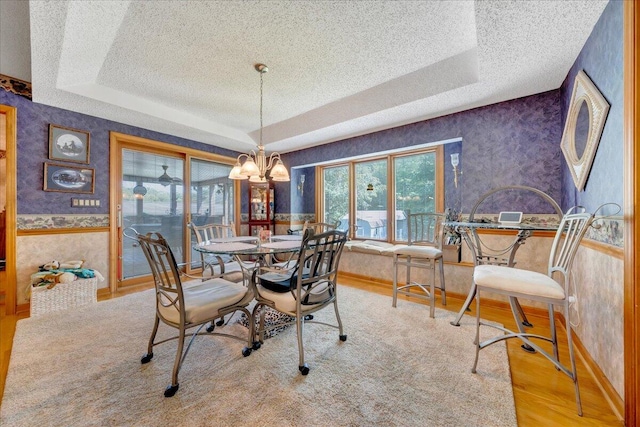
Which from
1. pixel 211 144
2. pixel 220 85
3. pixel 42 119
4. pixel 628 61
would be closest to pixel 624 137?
pixel 628 61

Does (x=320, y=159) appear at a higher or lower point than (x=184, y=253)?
higher

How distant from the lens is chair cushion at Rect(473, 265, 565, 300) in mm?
1461

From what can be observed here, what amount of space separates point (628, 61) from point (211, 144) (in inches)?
194

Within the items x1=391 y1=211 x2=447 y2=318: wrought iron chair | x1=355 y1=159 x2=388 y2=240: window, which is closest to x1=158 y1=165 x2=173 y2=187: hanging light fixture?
x1=355 y1=159 x2=388 y2=240: window

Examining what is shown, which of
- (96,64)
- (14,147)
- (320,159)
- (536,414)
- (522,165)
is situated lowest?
(536,414)

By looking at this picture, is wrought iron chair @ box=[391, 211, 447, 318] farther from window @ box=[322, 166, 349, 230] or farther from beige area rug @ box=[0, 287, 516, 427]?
window @ box=[322, 166, 349, 230]

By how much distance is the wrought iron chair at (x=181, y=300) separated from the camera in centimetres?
149

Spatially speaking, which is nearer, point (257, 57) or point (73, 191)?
point (257, 57)

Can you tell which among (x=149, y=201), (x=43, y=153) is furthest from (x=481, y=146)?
(x=43, y=153)

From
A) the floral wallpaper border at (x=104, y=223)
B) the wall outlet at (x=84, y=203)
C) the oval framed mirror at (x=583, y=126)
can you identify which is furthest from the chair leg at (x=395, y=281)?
the wall outlet at (x=84, y=203)

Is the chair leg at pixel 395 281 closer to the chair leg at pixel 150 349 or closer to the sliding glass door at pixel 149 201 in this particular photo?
the chair leg at pixel 150 349

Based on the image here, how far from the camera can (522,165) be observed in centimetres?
275

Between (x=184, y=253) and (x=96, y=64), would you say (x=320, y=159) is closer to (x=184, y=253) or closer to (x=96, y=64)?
(x=184, y=253)

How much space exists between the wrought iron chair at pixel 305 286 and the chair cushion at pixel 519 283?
1.02 meters
